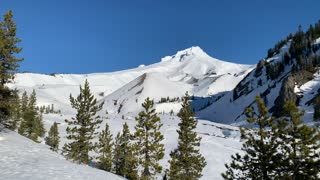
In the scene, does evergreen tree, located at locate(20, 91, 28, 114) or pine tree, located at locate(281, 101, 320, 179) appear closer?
pine tree, located at locate(281, 101, 320, 179)

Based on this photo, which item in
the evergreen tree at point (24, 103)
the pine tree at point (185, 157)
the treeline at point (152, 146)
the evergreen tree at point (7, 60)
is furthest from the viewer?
the evergreen tree at point (24, 103)

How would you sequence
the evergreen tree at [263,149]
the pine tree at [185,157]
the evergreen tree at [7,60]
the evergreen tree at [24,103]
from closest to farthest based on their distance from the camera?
the evergreen tree at [263,149] < the evergreen tree at [7,60] < the pine tree at [185,157] < the evergreen tree at [24,103]

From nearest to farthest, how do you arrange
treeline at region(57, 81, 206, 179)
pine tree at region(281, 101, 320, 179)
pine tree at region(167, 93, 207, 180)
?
1. pine tree at region(281, 101, 320, 179)
2. treeline at region(57, 81, 206, 179)
3. pine tree at region(167, 93, 207, 180)

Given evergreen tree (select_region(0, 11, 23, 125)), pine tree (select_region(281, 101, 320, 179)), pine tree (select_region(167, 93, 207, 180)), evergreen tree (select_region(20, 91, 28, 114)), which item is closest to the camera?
pine tree (select_region(281, 101, 320, 179))

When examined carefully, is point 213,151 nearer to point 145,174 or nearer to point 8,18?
point 145,174

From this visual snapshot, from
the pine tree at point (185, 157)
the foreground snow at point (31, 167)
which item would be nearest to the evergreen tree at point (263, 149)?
the foreground snow at point (31, 167)

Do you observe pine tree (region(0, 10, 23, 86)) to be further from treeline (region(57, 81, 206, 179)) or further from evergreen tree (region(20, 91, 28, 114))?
A: evergreen tree (region(20, 91, 28, 114))

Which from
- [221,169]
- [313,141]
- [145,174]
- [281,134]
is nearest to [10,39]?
[145,174]

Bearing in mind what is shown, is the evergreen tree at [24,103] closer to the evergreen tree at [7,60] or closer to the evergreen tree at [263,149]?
the evergreen tree at [7,60]

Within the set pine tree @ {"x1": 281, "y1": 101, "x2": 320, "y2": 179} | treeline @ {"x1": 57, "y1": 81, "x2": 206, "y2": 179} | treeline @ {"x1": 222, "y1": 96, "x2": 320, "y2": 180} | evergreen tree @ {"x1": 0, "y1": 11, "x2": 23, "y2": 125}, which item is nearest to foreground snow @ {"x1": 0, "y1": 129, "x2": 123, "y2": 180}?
evergreen tree @ {"x1": 0, "y1": 11, "x2": 23, "y2": 125}

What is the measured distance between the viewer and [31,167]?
2545 centimetres

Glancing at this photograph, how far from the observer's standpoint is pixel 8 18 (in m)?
37.4

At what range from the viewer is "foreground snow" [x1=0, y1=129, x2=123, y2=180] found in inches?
890

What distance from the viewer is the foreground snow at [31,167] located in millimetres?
22609
